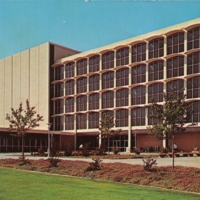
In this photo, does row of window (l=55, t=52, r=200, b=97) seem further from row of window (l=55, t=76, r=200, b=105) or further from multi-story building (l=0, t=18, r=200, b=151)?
row of window (l=55, t=76, r=200, b=105)

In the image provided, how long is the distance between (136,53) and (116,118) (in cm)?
986

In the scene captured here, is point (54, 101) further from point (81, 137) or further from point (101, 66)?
point (101, 66)

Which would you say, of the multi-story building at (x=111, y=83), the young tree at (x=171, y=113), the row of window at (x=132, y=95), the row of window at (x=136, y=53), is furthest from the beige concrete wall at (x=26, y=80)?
the young tree at (x=171, y=113)

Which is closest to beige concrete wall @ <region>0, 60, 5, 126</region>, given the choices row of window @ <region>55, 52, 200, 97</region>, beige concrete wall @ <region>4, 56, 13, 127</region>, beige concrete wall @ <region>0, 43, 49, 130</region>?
beige concrete wall @ <region>0, 43, 49, 130</region>

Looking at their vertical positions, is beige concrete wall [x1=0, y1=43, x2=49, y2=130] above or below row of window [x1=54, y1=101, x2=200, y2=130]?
above

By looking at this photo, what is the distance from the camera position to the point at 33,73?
213 feet

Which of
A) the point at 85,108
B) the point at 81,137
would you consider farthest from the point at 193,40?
the point at 81,137

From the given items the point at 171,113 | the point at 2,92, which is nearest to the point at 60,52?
the point at 2,92

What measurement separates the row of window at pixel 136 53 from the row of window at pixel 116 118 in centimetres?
679

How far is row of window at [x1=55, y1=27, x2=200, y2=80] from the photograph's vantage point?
44969 mm

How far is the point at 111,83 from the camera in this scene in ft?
181

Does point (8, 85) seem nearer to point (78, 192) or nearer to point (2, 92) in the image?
point (2, 92)

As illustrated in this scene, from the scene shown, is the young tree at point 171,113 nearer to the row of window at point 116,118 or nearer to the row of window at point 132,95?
the row of window at point 132,95

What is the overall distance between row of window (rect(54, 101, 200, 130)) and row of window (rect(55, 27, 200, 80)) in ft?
22.3
